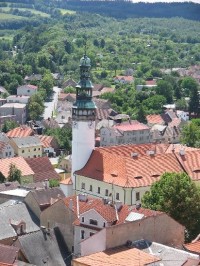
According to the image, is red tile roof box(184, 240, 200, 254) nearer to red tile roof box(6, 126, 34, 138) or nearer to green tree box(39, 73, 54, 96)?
red tile roof box(6, 126, 34, 138)

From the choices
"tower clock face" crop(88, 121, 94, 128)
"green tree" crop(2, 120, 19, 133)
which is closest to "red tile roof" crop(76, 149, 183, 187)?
"tower clock face" crop(88, 121, 94, 128)

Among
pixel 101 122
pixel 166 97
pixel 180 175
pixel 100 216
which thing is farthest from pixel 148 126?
pixel 100 216

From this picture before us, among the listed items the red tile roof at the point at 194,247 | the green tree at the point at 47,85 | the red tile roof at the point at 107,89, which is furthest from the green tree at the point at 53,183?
the red tile roof at the point at 107,89

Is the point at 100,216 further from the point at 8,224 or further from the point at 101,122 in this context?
the point at 101,122

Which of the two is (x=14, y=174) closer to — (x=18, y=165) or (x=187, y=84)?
(x=18, y=165)

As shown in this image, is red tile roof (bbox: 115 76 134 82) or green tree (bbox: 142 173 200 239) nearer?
green tree (bbox: 142 173 200 239)
